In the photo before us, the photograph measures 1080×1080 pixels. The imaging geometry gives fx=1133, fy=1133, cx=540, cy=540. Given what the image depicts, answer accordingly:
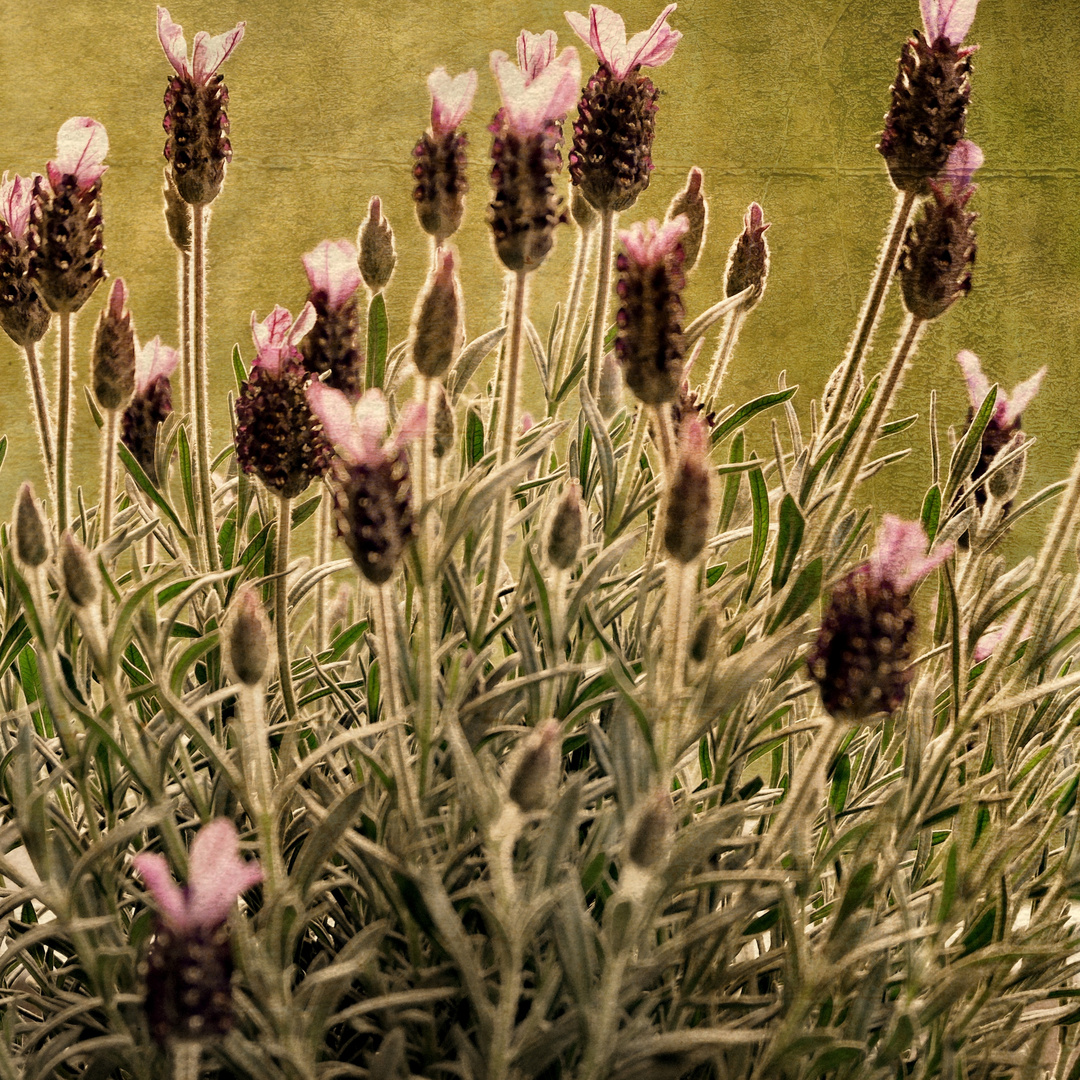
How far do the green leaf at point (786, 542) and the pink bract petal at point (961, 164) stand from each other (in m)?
0.15

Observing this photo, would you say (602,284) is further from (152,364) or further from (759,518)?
(152,364)

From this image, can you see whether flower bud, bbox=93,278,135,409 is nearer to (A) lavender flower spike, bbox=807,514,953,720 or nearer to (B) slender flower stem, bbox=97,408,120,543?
(B) slender flower stem, bbox=97,408,120,543

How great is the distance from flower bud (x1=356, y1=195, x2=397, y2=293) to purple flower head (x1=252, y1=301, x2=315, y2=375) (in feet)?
0.37

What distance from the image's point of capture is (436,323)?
15.7 inches

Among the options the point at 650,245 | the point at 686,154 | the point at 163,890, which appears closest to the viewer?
the point at 163,890

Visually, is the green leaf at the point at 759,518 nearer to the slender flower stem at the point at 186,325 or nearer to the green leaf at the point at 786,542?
the green leaf at the point at 786,542

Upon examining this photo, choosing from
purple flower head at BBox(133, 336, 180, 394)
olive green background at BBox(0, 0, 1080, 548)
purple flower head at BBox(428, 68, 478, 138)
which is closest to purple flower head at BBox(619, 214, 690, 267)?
purple flower head at BBox(428, 68, 478, 138)

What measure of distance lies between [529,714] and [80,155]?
294mm

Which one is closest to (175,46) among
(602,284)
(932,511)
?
(602,284)

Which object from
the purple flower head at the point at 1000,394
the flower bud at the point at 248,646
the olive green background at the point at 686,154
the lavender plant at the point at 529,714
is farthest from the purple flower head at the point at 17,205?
the olive green background at the point at 686,154

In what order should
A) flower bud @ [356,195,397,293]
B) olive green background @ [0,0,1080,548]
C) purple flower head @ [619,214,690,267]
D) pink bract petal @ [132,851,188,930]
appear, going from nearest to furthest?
pink bract petal @ [132,851,188,930] → purple flower head @ [619,214,690,267] → flower bud @ [356,195,397,293] → olive green background @ [0,0,1080,548]

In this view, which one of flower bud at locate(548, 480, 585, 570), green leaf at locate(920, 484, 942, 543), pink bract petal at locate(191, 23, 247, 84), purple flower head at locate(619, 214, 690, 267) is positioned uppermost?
pink bract petal at locate(191, 23, 247, 84)

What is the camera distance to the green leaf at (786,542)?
45 cm

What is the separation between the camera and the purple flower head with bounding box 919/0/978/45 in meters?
0.44
